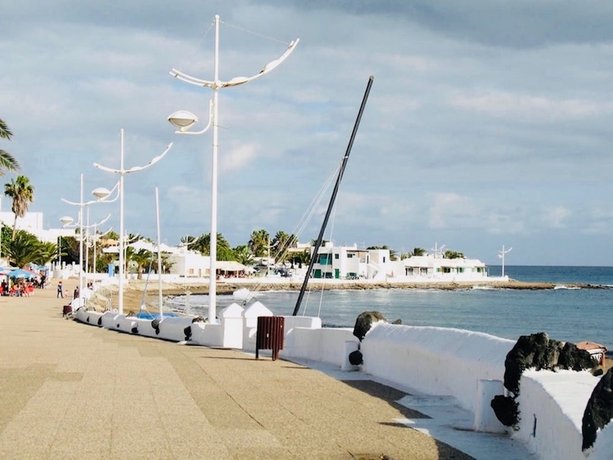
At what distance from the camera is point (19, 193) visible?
119250 millimetres

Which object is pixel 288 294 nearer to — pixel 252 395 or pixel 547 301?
pixel 547 301

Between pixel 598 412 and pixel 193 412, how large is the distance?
587cm

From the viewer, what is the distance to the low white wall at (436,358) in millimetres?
11969

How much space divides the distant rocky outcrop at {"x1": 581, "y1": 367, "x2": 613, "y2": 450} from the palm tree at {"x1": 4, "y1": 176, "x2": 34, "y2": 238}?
386 ft

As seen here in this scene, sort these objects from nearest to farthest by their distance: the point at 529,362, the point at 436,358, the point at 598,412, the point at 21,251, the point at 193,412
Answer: the point at 598,412 < the point at 529,362 < the point at 193,412 < the point at 436,358 < the point at 21,251

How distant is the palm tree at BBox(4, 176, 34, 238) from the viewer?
11912 cm

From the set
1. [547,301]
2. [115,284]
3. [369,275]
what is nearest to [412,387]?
[115,284]

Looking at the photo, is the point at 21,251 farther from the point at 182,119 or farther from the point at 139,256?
the point at 182,119

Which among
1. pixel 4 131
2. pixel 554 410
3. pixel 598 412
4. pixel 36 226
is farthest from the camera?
pixel 36 226

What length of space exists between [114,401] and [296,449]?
3.93 metres

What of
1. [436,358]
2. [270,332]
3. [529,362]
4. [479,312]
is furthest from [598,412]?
[479,312]

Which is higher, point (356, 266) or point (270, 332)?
point (356, 266)

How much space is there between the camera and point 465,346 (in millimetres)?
12867

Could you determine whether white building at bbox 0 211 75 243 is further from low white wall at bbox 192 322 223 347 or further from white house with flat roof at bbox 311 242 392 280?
low white wall at bbox 192 322 223 347
